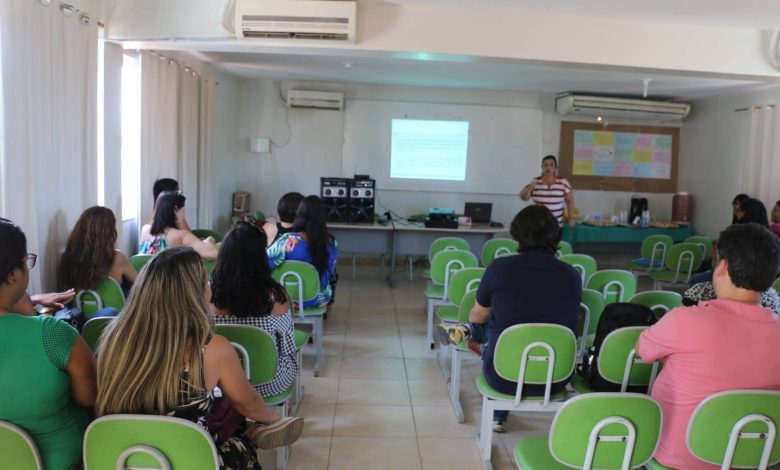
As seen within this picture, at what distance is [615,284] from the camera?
400cm

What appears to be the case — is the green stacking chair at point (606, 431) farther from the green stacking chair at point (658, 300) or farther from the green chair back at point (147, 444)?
the green stacking chair at point (658, 300)

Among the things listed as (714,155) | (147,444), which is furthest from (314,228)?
(714,155)

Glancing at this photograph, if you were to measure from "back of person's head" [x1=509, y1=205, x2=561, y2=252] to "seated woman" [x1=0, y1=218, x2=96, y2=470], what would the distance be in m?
1.88

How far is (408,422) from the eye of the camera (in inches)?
138

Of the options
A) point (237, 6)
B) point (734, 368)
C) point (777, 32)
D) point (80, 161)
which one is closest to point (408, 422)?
point (734, 368)

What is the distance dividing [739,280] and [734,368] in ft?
0.93

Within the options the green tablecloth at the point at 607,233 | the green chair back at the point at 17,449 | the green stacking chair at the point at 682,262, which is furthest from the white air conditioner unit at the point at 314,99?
the green chair back at the point at 17,449

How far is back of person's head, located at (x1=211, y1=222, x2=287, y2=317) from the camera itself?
9.12ft

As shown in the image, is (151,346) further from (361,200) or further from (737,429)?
(361,200)

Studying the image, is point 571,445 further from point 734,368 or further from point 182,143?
point 182,143

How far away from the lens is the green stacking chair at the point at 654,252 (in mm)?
6273

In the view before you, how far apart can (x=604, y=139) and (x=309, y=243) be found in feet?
19.2

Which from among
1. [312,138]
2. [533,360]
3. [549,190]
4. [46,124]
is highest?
[312,138]

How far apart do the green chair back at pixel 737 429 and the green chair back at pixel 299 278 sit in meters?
2.57
